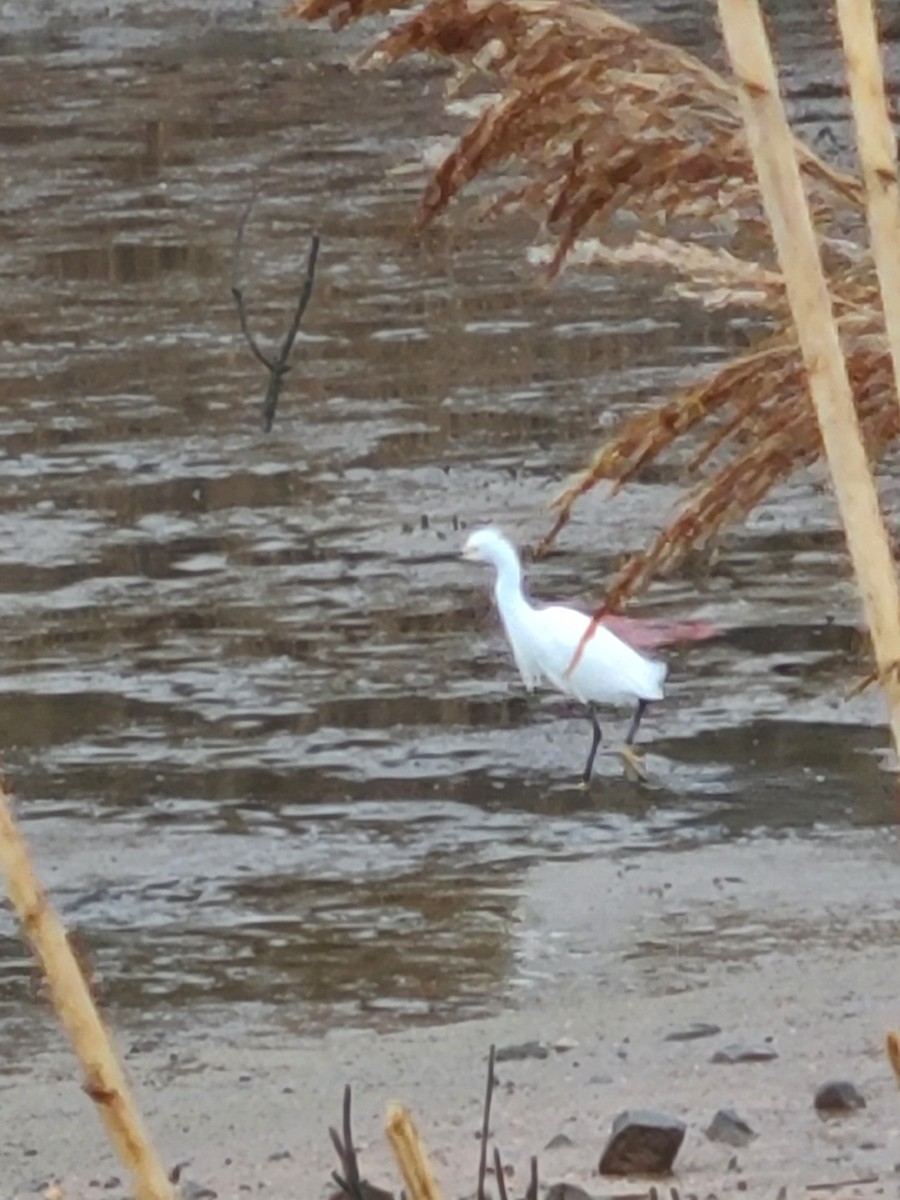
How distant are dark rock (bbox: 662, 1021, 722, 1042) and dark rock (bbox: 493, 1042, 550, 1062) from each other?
24cm

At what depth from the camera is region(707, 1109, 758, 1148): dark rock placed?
16.4 feet

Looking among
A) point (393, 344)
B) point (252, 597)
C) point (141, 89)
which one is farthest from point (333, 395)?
point (141, 89)

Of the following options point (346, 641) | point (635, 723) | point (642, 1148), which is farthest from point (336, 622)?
point (642, 1148)

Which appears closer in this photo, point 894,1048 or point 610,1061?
point 894,1048

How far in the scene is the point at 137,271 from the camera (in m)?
15.5

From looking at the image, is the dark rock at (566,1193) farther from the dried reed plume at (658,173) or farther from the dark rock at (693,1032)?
the dried reed plume at (658,173)

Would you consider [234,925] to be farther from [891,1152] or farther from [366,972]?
[891,1152]

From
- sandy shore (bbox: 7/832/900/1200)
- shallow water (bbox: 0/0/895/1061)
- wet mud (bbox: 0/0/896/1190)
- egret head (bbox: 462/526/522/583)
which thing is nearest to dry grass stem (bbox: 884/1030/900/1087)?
sandy shore (bbox: 7/832/900/1200)

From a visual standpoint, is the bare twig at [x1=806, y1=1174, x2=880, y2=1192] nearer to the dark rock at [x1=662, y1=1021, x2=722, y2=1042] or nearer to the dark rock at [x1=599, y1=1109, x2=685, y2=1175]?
the dark rock at [x1=599, y1=1109, x2=685, y2=1175]

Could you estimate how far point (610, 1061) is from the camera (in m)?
5.75

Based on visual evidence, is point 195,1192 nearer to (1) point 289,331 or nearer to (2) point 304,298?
(2) point 304,298

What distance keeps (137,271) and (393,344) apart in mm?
2523

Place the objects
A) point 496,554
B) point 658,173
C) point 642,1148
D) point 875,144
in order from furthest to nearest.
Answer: point 496,554 → point 642,1148 → point 658,173 → point 875,144

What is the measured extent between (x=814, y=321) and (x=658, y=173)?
1265 mm
